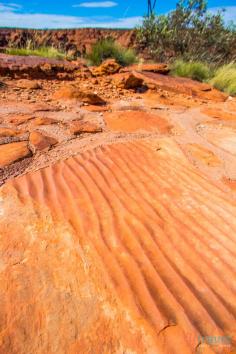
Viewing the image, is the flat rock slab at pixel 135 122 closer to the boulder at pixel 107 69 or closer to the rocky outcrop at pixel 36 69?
the rocky outcrop at pixel 36 69

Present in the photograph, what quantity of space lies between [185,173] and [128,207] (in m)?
0.56

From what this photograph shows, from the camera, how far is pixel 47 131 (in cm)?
202

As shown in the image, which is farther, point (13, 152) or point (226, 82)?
point (226, 82)

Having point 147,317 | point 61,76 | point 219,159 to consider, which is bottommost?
point 147,317

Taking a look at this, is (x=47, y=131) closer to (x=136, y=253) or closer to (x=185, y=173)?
(x=185, y=173)

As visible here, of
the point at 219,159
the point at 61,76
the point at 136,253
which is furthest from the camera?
the point at 61,76

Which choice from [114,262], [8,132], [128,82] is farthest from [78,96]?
[114,262]

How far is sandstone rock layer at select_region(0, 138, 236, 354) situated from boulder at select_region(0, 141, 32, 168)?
0.19 m

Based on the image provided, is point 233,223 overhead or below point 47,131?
below

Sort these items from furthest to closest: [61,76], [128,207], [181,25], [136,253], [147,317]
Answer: [181,25]
[61,76]
[128,207]
[136,253]
[147,317]

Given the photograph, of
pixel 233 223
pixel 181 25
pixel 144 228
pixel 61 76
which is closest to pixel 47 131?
pixel 144 228

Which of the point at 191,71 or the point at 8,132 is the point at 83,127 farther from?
the point at 191,71

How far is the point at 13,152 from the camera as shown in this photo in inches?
66.2

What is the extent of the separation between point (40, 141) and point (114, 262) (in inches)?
44.4
